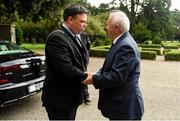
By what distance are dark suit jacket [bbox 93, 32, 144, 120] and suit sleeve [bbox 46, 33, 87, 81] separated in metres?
0.20

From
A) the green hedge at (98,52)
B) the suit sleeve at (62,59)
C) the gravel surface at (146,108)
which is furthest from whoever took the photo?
the green hedge at (98,52)

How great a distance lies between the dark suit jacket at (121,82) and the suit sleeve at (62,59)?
0.65 ft

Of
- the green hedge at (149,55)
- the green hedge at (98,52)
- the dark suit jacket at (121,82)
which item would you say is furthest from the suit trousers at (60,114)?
the green hedge at (98,52)

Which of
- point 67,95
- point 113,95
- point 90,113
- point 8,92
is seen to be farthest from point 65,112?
point 90,113

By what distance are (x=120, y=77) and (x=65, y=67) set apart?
54cm

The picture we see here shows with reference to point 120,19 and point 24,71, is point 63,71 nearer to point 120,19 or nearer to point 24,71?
point 120,19

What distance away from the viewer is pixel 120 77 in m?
3.18

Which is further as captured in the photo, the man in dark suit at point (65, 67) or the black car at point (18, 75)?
the black car at point (18, 75)

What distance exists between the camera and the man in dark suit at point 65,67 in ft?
10.9

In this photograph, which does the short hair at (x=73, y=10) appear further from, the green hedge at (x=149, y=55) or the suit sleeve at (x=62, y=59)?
the green hedge at (x=149, y=55)

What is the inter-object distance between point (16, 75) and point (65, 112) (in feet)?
9.05

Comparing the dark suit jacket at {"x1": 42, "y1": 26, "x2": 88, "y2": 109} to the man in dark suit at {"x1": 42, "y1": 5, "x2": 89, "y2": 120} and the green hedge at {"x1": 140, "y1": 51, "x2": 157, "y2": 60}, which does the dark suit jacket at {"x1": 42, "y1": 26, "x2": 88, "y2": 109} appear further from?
the green hedge at {"x1": 140, "y1": 51, "x2": 157, "y2": 60}

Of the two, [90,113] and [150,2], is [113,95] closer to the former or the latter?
[90,113]

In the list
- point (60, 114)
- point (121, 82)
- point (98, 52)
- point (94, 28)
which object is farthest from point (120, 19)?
point (94, 28)
